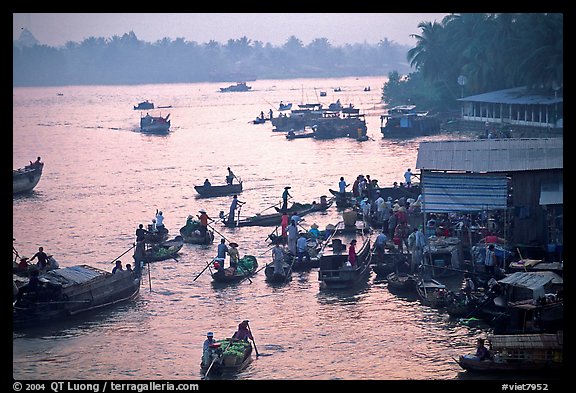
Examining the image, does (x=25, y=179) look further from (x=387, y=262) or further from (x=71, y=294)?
(x=387, y=262)

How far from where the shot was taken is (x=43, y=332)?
15969mm

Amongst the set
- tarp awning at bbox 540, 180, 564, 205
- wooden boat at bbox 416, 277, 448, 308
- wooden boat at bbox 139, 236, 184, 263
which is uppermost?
tarp awning at bbox 540, 180, 564, 205

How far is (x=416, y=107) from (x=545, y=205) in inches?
1464

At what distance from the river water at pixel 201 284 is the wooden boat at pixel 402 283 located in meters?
0.25

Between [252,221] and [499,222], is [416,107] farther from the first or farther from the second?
[499,222]

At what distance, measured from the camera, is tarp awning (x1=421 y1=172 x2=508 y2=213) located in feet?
58.4

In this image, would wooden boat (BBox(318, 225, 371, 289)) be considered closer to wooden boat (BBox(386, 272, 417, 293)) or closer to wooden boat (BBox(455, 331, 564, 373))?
wooden boat (BBox(386, 272, 417, 293))

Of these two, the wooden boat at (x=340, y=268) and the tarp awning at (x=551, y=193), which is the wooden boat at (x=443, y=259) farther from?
the tarp awning at (x=551, y=193)

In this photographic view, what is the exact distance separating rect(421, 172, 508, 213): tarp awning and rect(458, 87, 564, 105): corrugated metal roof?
2140cm

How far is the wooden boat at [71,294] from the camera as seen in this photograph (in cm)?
1603

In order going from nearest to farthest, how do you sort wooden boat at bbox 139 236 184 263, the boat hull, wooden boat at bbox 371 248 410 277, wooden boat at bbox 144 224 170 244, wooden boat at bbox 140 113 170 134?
wooden boat at bbox 371 248 410 277, wooden boat at bbox 139 236 184 263, wooden boat at bbox 144 224 170 244, the boat hull, wooden boat at bbox 140 113 170 134

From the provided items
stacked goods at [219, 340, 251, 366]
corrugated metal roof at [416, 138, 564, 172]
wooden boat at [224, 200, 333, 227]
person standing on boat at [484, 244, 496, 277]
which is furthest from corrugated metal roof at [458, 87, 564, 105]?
stacked goods at [219, 340, 251, 366]

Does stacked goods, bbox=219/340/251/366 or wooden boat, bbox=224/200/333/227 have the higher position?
wooden boat, bbox=224/200/333/227
